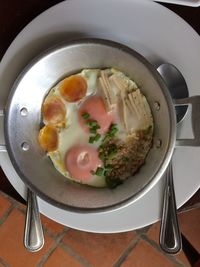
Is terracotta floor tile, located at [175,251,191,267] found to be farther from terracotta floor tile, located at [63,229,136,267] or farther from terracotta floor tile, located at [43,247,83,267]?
terracotta floor tile, located at [43,247,83,267]

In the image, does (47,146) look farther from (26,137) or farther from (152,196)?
(152,196)

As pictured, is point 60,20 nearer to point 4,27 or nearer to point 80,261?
point 4,27

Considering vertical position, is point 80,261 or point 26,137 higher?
point 26,137

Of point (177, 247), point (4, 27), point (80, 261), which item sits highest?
point (4, 27)

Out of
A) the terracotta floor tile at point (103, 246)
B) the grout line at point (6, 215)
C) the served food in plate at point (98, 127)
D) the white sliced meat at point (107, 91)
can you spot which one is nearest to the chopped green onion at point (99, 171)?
the served food in plate at point (98, 127)

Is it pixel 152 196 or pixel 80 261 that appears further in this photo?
pixel 80 261

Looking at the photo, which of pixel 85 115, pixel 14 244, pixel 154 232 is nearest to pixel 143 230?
pixel 154 232

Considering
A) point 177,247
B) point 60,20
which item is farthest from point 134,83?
point 177,247

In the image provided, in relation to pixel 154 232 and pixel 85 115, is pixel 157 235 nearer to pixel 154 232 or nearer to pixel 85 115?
pixel 154 232
